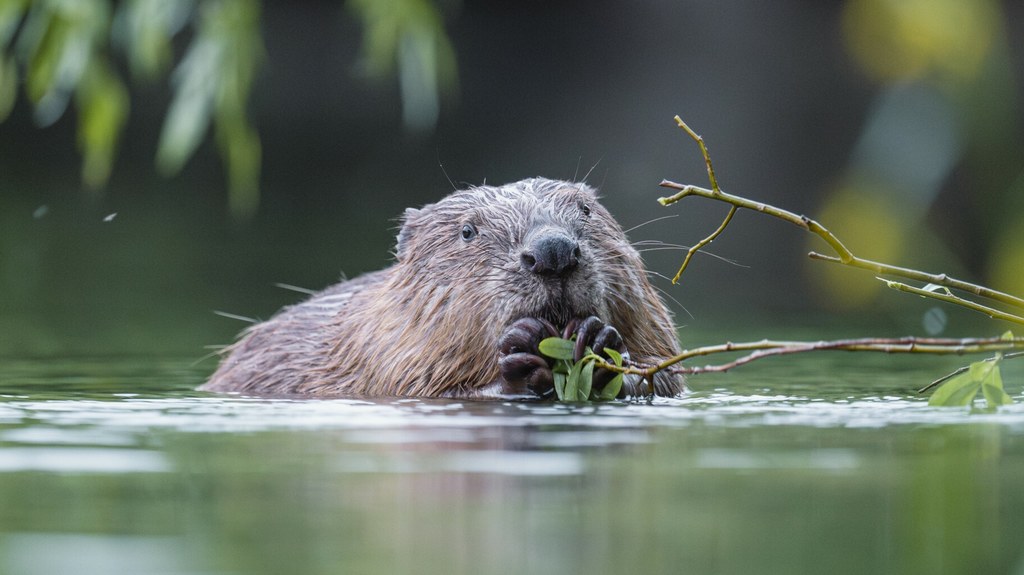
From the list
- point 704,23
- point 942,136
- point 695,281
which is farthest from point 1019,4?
point 942,136

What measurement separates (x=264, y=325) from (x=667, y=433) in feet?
6.69

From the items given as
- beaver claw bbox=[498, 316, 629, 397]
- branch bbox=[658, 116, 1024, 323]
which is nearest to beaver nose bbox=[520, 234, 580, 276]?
beaver claw bbox=[498, 316, 629, 397]

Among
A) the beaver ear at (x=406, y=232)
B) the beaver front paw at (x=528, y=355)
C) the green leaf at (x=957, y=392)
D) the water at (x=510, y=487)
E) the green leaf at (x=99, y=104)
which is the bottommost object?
the water at (x=510, y=487)

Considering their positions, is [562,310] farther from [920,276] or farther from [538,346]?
[920,276]

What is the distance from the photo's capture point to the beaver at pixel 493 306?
10.1ft

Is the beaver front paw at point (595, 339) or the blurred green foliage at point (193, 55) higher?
the blurred green foliage at point (193, 55)

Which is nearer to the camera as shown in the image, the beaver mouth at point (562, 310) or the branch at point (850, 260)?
the branch at point (850, 260)

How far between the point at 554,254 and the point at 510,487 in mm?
1144

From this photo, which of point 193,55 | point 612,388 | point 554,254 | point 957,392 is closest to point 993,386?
point 957,392

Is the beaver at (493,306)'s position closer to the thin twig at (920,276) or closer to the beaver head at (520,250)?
the beaver head at (520,250)

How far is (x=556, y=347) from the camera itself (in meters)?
2.97

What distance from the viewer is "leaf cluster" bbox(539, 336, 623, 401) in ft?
9.71

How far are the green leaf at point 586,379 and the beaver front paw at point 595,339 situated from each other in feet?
0.09


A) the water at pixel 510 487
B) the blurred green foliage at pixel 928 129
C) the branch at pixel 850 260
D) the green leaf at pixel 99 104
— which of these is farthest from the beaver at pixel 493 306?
the blurred green foliage at pixel 928 129
